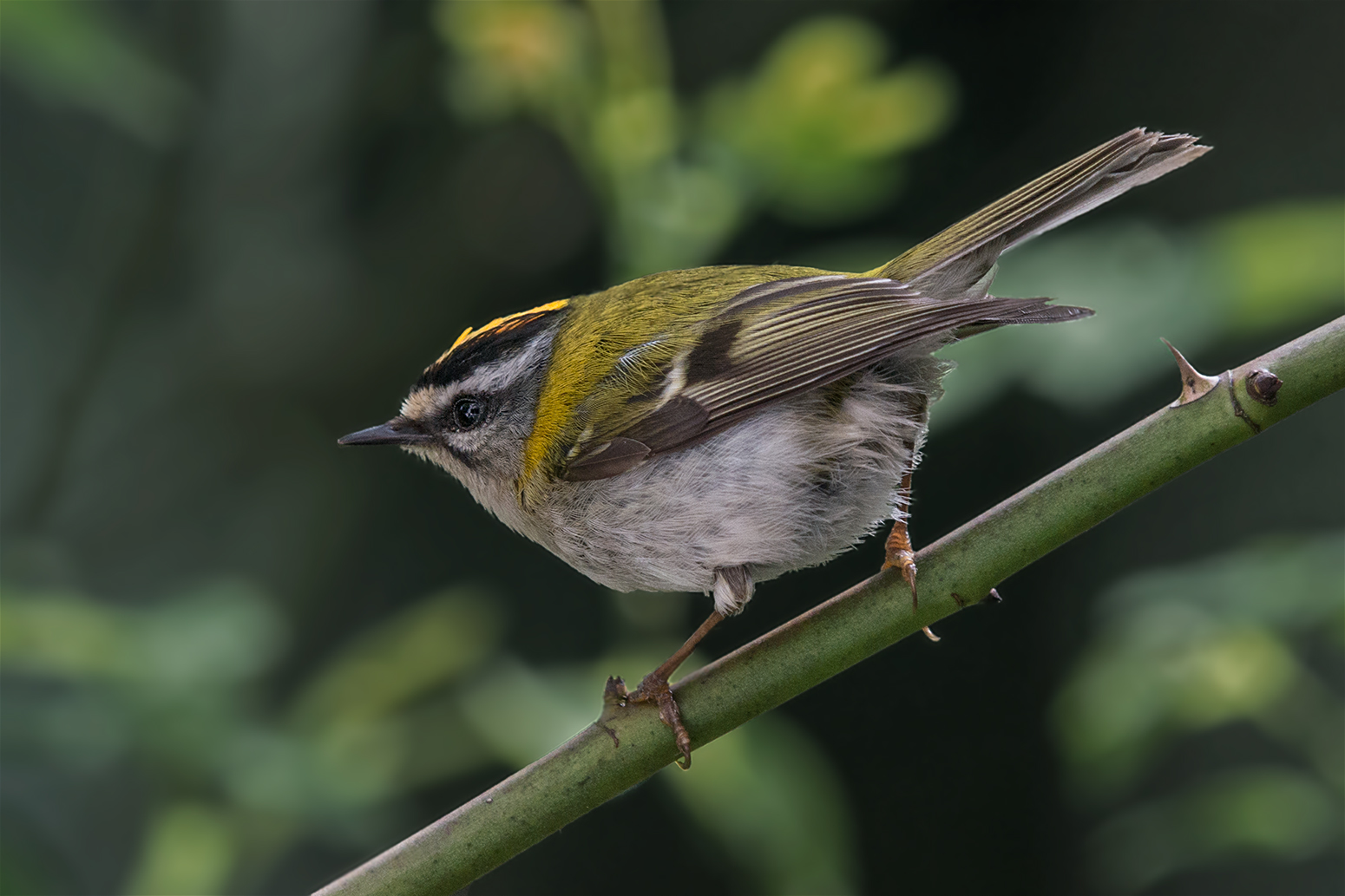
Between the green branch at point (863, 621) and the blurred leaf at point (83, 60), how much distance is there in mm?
1486

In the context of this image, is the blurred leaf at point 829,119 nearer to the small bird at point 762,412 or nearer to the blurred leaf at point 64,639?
the small bird at point 762,412

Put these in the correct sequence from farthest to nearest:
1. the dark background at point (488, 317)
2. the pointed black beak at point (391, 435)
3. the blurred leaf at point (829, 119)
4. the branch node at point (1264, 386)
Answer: the dark background at point (488, 317)
the pointed black beak at point (391, 435)
the blurred leaf at point (829, 119)
the branch node at point (1264, 386)

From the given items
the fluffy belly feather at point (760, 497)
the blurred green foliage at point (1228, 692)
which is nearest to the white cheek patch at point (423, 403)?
the fluffy belly feather at point (760, 497)

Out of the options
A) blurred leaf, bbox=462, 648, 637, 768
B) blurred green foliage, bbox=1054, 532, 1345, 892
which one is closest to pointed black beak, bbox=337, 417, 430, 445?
blurred leaf, bbox=462, 648, 637, 768

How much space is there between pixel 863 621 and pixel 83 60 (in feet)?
5.41

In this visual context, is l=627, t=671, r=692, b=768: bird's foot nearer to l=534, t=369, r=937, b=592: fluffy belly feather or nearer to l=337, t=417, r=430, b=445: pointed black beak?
l=534, t=369, r=937, b=592: fluffy belly feather

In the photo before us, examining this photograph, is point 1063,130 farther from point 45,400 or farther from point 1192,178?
point 45,400

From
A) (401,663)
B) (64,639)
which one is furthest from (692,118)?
(64,639)

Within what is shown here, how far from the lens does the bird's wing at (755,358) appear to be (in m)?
1.61

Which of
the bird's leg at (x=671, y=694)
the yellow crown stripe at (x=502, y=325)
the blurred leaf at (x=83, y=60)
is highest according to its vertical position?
the blurred leaf at (x=83, y=60)

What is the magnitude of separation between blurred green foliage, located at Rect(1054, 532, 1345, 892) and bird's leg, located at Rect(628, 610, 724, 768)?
2.15 feet

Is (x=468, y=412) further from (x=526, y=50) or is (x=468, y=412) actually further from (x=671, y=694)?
(x=671, y=694)

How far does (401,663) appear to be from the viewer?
2.04 m

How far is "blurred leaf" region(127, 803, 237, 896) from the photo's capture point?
1.74 metres
